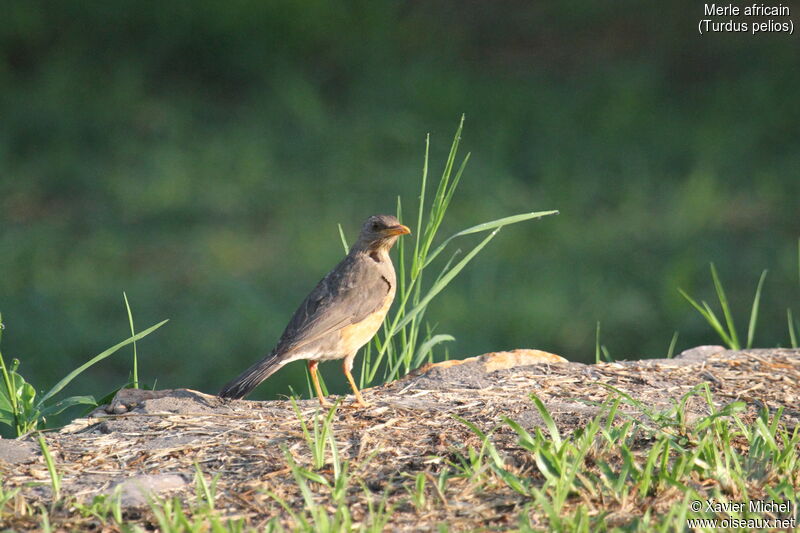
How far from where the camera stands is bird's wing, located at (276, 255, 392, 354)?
4.80 m

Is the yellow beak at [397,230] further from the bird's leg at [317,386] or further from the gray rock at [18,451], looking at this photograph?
the gray rock at [18,451]

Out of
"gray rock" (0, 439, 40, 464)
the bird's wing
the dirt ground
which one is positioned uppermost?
the bird's wing

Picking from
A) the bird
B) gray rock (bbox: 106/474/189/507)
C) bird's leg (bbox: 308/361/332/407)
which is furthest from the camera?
the bird

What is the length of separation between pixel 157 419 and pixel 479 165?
21.7ft

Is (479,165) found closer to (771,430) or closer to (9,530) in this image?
(771,430)

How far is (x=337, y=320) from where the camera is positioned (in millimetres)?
4848

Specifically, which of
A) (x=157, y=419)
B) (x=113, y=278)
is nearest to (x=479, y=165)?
(x=113, y=278)

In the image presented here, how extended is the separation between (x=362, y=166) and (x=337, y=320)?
18.5 feet

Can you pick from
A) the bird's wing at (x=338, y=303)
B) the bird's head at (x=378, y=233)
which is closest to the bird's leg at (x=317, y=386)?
the bird's wing at (x=338, y=303)

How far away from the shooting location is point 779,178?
10.0 meters

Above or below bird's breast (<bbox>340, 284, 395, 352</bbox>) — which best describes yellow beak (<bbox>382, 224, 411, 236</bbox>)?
above

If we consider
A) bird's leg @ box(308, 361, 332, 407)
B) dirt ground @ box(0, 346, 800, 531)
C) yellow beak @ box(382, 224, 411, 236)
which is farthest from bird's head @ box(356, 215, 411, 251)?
A: dirt ground @ box(0, 346, 800, 531)

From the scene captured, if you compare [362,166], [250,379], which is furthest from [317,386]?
[362,166]

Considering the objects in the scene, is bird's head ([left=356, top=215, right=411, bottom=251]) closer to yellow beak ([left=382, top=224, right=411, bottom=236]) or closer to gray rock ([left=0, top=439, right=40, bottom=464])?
yellow beak ([left=382, top=224, right=411, bottom=236])
